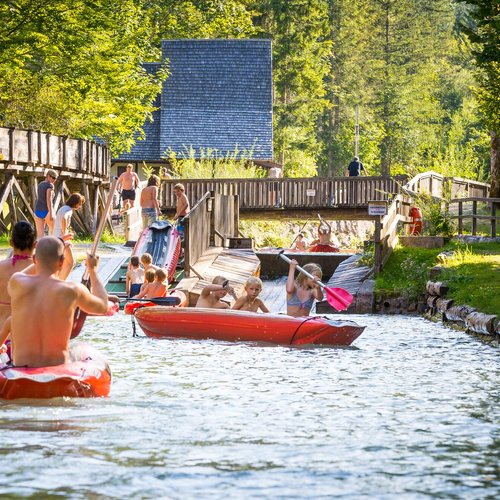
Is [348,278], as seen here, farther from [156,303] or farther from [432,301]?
[156,303]

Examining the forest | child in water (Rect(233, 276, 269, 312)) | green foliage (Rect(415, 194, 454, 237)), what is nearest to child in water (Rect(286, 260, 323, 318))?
child in water (Rect(233, 276, 269, 312))

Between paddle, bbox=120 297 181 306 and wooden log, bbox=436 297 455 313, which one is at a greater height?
paddle, bbox=120 297 181 306

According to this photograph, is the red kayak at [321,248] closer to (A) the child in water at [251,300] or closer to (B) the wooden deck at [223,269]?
(B) the wooden deck at [223,269]

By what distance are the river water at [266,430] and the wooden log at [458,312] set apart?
329 centimetres

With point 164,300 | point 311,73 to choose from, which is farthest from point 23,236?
point 311,73

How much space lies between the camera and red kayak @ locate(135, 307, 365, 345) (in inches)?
714

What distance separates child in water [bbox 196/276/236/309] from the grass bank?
3.84m

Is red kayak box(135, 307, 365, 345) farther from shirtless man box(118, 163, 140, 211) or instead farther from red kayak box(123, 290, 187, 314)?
shirtless man box(118, 163, 140, 211)

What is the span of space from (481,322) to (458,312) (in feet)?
6.05

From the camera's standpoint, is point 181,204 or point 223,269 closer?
point 223,269

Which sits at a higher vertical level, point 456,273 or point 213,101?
point 213,101

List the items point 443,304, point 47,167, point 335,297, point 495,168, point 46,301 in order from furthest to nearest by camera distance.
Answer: point 495,168 → point 47,167 → point 443,304 → point 335,297 → point 46,301

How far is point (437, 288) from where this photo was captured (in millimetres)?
23500

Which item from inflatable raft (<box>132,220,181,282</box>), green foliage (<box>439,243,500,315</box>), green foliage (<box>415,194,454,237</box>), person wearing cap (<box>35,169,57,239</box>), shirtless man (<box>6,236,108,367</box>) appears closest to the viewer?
shirtless man (<box>6,236,108,367</box>)
